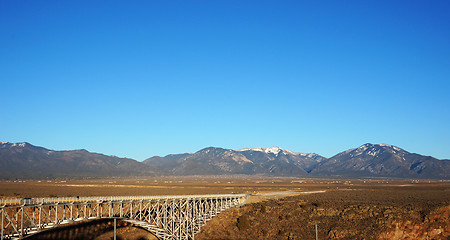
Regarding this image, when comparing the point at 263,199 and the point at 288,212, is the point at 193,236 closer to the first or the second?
the point at 288,212

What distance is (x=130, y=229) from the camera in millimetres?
84938

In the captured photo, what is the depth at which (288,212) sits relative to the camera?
298ft

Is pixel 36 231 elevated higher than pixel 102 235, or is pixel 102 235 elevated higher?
pixel 36 231

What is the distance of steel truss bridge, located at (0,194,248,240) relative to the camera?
56.5 m

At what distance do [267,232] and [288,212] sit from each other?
10598 mm

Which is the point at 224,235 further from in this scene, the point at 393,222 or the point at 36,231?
the point at 36,231

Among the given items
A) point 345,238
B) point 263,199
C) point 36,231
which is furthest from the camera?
point 263,199

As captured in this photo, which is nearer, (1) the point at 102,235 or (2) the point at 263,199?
(1) the point at 102,235

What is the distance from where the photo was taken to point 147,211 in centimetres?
8325

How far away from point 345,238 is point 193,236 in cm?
2598

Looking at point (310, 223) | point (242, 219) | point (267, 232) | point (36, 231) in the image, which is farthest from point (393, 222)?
point (36, 231)

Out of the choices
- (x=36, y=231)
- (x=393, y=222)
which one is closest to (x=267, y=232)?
(x=393, y=222)

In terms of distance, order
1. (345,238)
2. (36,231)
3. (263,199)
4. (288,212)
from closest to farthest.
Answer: (36,231), (345,238), (288,212), (263,199)

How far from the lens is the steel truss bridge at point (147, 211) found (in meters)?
56.5
